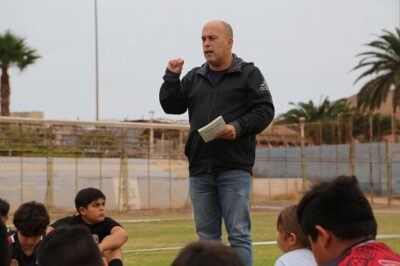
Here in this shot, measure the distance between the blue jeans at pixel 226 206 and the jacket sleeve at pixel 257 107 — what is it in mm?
358

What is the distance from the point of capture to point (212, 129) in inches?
251

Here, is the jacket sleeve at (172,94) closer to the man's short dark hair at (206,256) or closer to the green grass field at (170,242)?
the man's short dark hair at (206,256)

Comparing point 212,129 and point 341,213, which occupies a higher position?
point 212,129

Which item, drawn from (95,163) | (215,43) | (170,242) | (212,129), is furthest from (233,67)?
(95,163)

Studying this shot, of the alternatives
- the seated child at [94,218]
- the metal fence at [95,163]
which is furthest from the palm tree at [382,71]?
the seated child at [94,218]

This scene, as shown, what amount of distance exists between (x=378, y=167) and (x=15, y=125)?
23228mm

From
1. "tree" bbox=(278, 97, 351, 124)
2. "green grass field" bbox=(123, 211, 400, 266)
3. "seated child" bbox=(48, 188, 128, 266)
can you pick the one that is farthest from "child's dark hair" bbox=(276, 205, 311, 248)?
"tree" bbox=(278, 97, 351, 124)

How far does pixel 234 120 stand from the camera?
684 cm

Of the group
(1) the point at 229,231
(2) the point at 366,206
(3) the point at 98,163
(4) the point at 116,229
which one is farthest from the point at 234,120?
(3) the point at 98,163

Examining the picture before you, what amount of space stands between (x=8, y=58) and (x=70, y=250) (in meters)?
45.3

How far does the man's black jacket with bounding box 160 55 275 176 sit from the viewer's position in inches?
268

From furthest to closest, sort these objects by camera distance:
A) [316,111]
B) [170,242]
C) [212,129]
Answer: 1. [316,111]
2. [170,242]
3. [212,129]

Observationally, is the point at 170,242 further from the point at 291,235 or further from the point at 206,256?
the point at 206,256

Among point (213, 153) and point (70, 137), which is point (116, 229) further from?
point (70, 137)
